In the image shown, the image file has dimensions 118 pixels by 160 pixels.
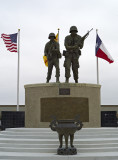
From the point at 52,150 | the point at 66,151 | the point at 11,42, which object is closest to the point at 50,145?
the point at 52,150

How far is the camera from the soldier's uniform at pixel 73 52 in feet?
40.4

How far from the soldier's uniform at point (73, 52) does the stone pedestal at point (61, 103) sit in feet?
3.10

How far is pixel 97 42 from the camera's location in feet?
56.2

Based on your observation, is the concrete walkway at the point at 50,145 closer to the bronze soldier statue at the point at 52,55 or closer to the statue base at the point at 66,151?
the statue base at the point at 66,151

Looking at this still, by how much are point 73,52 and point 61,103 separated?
233 cm

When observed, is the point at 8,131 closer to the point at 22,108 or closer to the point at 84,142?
the point at 84,142

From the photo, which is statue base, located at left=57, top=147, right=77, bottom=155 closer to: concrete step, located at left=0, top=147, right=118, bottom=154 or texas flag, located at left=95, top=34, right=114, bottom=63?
concrete step, located at left=0, top=147, right=118, bottom=154

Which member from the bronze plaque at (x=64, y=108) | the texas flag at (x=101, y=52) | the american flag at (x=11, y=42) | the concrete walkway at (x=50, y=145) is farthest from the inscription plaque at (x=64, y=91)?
the american flag at (x=11, y=42)

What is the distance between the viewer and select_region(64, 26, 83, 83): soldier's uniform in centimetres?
1232

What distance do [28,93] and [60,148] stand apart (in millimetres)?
4330

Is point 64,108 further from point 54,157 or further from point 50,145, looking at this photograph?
point 54,157

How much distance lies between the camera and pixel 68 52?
12391 mm

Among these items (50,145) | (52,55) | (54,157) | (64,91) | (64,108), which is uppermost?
(52,55)

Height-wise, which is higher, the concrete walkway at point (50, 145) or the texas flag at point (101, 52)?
the texas flag at point (101, 52)
